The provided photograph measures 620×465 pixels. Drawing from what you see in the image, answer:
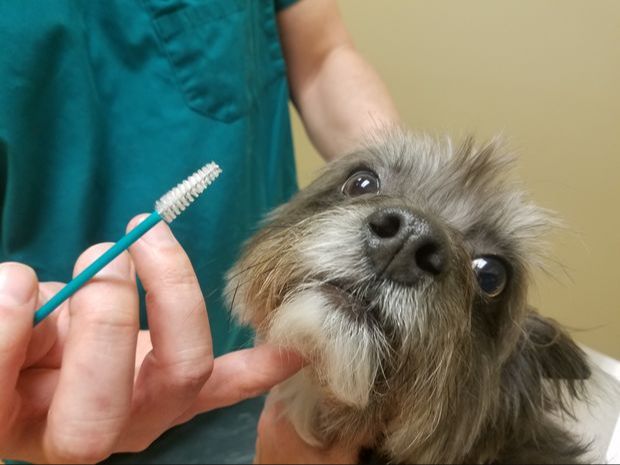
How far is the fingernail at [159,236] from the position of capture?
2.89 feet

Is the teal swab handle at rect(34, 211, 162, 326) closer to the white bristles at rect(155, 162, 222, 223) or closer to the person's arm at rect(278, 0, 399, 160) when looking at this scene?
the white bristles at rect(155, 162, 222, 223)

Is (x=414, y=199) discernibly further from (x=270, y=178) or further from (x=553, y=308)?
(x=270, y=178)

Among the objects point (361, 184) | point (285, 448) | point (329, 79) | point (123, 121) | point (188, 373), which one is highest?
point (329, 79)

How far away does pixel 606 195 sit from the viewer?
64 centimetres

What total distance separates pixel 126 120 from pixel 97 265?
28.4 inches

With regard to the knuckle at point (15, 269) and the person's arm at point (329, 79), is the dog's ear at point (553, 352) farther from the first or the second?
the knuckle at point (15, 269)

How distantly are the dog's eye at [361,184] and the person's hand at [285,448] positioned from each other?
56cm

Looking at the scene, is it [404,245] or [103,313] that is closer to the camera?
[103,313]

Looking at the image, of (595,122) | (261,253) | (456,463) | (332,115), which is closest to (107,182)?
(261,253)

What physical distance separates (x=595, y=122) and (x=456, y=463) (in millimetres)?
932

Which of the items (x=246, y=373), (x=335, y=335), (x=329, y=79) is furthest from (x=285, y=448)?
(x=329, y=79)

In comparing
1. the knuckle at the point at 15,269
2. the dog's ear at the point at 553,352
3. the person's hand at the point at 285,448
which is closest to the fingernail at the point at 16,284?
the knuckle at the point at 15,269

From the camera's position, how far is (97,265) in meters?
0.82

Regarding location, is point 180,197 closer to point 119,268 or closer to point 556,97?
point 119,268
